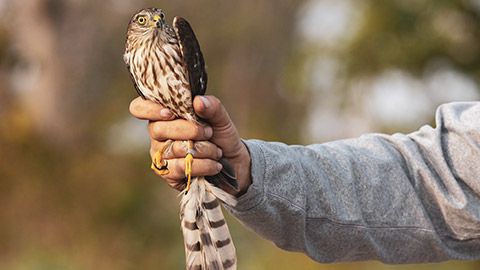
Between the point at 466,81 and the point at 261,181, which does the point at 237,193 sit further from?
the point at 466,81

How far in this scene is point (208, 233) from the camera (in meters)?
2.08

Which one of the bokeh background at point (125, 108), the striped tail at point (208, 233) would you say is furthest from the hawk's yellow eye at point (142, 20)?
the bokeh background at point (125, 108)

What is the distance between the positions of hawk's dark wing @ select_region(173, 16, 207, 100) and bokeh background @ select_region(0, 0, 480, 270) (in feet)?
15.8

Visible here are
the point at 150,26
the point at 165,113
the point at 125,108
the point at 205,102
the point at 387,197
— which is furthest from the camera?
the point at 125,108

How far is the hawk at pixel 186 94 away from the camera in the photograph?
6.52 feet

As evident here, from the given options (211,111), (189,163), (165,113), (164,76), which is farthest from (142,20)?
(189,163)

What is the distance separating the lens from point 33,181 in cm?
812

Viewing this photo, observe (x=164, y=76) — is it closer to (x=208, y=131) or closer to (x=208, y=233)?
(x=208, y=131)

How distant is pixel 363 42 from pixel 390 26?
1.60 feet

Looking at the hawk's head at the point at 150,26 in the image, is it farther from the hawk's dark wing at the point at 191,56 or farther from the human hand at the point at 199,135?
the human hand at the point at 199,135

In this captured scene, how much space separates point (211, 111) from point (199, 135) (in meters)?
0.10

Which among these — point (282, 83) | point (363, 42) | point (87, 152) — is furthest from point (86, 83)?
point (363, 42)

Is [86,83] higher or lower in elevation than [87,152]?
higher

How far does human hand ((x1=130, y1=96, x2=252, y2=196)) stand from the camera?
1897mm
